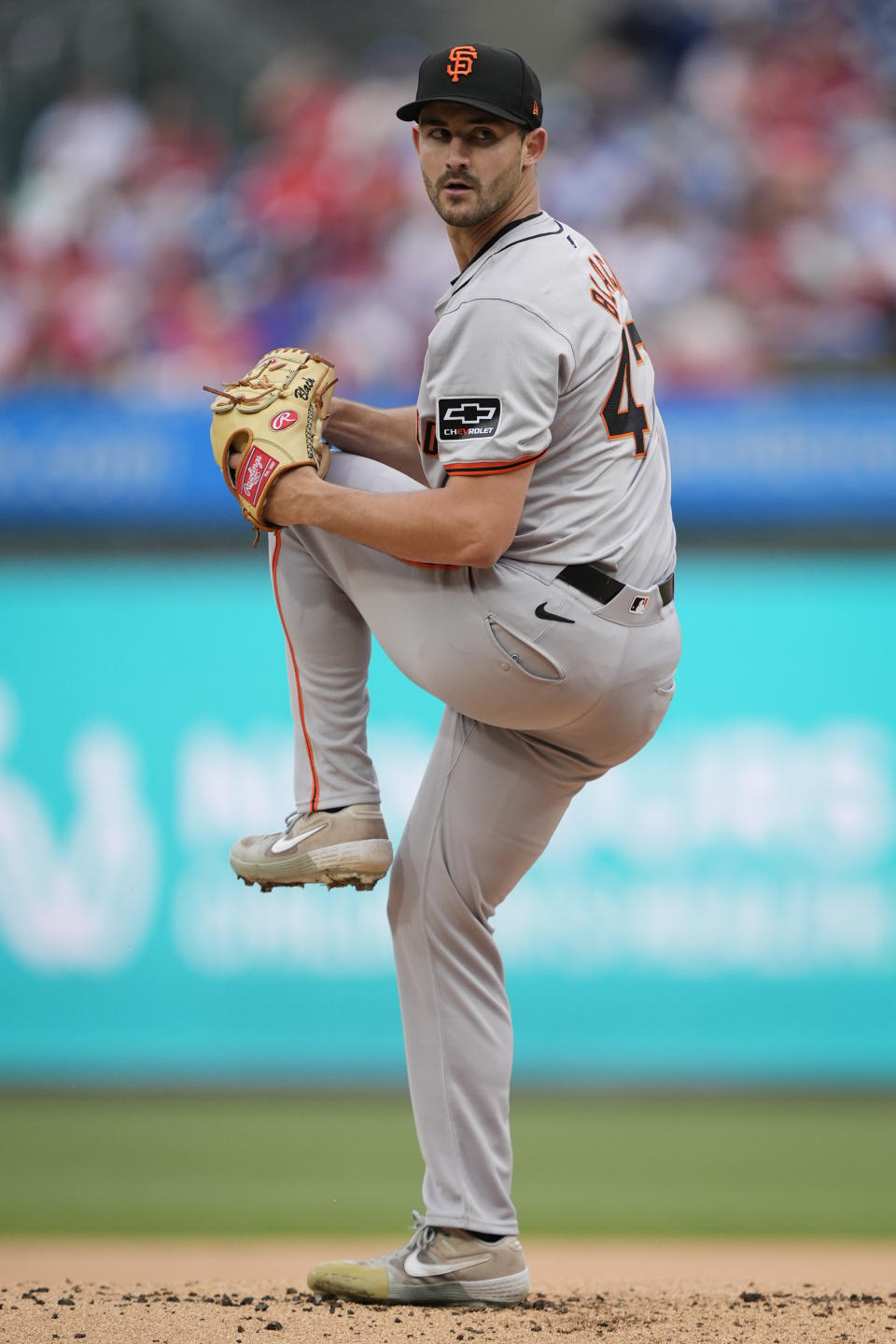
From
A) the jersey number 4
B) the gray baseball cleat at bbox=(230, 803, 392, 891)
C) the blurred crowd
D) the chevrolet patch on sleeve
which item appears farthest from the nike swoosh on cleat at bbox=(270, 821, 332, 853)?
the blurred crowd

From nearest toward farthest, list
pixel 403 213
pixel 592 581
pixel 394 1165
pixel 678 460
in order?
pixel 592 581
pixel 394 1165
pixel 678 460
pixel 403 213

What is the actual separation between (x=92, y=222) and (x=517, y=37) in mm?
2278

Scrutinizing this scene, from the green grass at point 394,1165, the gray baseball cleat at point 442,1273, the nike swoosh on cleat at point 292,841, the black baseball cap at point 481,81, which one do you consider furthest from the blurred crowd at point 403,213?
the gray baseball cleat at point 442,1273

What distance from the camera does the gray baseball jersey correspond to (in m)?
2.31

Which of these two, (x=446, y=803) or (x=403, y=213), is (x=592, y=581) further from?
(x=403, y=213)

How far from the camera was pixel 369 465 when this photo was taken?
263 cm

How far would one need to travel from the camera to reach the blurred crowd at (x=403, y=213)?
23.5 feet

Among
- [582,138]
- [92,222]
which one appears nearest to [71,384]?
[92,222]

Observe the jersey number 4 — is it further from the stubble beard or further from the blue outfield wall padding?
the blue outfield wall padding

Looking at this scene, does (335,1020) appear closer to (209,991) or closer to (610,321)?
(209,991)

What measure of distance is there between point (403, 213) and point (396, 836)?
120 inches

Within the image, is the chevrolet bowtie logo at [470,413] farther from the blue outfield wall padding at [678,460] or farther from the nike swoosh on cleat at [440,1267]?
the blue outfield wall padding at [678,460]

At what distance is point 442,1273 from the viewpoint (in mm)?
2646

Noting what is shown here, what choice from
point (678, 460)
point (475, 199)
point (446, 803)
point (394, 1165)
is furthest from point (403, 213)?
point (446, 803)
